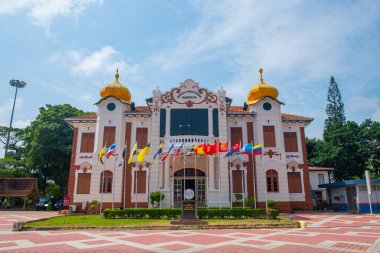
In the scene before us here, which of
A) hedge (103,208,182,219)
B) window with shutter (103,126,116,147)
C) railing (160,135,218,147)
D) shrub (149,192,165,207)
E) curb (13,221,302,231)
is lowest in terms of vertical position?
curb (13,221,302,231)

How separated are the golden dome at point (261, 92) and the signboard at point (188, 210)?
1501 centimetres

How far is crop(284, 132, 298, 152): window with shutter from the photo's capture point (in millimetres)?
28109

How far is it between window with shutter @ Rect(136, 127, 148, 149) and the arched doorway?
442 cm

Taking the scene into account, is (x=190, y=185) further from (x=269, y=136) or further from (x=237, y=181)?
(x=269, y=136)

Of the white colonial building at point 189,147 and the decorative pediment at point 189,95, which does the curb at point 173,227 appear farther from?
the decorative pediment at point 189,95

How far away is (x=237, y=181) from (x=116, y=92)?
15167 mm

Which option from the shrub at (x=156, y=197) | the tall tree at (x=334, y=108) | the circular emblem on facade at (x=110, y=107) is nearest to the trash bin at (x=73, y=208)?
the shrub at (x=156, y=197)

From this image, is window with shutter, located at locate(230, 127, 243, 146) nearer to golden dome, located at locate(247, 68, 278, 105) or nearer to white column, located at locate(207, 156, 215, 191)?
golden dome, located at locate(247, 68, 278, 105)

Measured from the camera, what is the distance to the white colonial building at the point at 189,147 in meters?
26.1

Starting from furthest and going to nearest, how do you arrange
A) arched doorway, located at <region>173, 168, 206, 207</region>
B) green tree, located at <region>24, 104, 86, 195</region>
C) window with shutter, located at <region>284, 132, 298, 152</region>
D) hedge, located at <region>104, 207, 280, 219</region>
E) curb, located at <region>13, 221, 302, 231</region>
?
green tree, located at <region>24, 104, 86, 195</region> → window with shutter, located at <region>284, 132, 298, 152</region> → arched doorway, located at <region>173, 168, 206, 207</region> → hedge, located at <region>104, 207, 280, 219</region> → curb, located at <region>13, 221, 302, 231</region>

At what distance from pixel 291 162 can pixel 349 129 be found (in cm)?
1823

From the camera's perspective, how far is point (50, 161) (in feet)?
112

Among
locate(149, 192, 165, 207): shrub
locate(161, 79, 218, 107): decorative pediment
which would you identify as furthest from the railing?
locate(149, 192, 165, 207): shrub

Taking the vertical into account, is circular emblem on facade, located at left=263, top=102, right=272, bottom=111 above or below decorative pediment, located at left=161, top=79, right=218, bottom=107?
below
